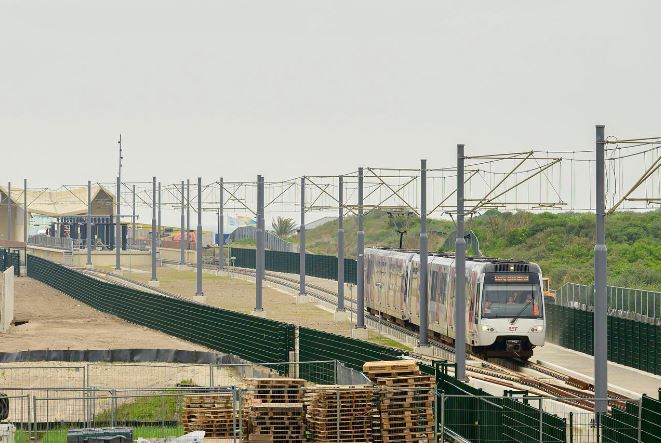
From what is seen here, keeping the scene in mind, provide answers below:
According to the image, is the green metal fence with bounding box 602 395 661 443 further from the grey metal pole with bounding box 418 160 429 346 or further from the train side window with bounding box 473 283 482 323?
the grey metal pole with bounding box 418 160 429 346

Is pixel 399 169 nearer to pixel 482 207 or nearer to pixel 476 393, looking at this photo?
pixel 482 207

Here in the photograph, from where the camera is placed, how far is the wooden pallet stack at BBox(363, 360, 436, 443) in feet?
93.9

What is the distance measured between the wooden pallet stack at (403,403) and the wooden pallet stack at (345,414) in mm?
329

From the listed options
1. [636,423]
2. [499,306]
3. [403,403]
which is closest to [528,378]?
[499,306]

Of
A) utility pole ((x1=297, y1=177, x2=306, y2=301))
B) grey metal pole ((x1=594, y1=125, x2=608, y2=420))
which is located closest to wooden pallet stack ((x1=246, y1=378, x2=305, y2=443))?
grey metal pole ((x1=594, y1=125, x2=608, y2=420))

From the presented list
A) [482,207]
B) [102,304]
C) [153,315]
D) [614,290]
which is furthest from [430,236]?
[482,207]

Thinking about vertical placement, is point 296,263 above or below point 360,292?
below

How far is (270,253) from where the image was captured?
131 metres

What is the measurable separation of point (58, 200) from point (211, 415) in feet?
428

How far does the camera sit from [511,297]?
152 ft

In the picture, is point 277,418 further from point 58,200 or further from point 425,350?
point 58,200

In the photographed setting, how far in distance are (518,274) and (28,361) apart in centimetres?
1718

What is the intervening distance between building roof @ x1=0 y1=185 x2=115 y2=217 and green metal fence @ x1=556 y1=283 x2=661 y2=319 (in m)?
96.7

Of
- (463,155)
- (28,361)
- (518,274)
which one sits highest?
(463,155)
